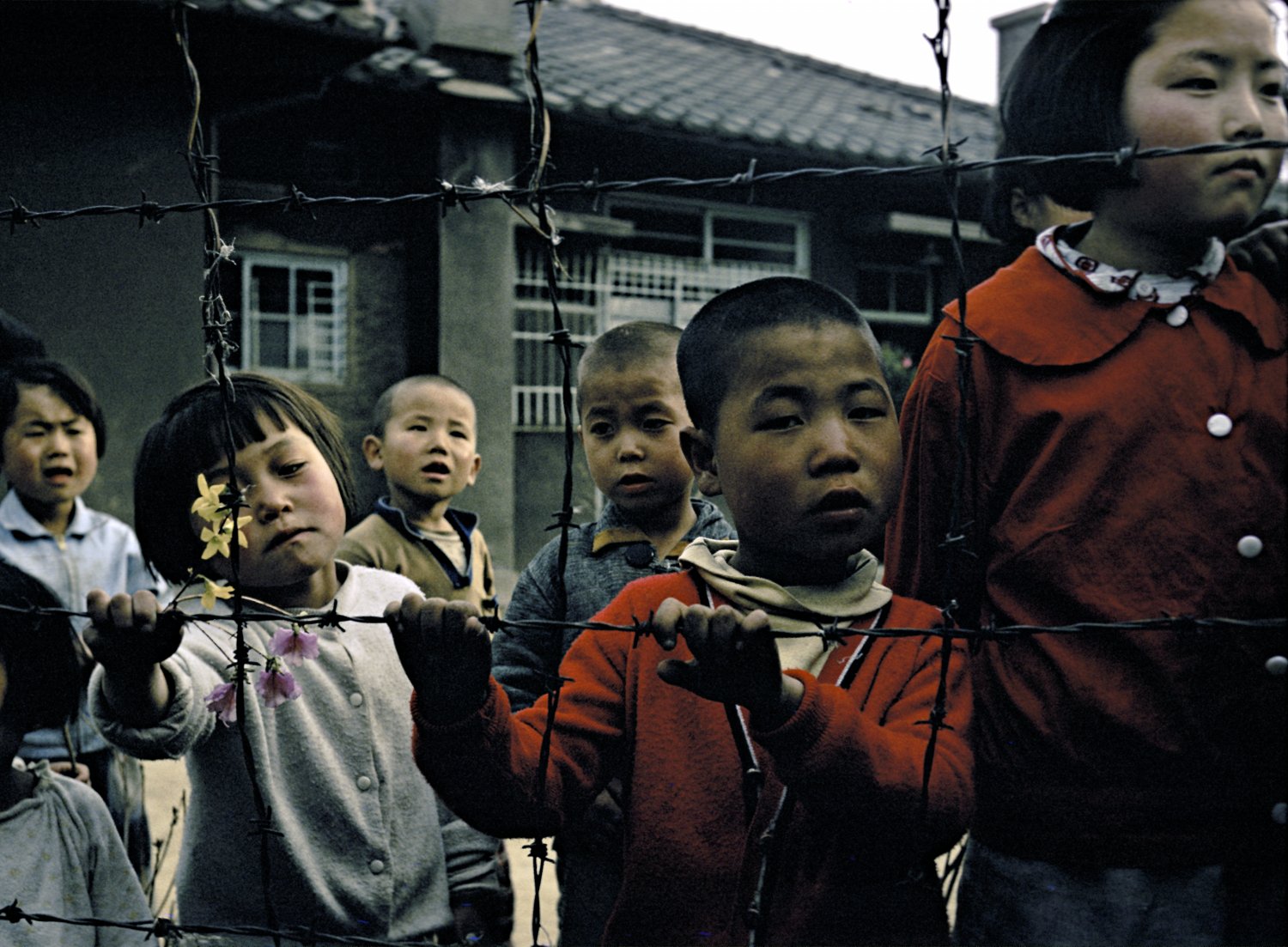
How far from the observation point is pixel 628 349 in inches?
80.4

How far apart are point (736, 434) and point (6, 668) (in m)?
1.19

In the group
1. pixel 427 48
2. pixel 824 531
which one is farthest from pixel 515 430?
pixel 824 531

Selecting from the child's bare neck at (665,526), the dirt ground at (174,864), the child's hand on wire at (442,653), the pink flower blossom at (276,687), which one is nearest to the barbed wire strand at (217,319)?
the pink flower blossom at (276,687)

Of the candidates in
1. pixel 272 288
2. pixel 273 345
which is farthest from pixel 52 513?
pixel 272 288

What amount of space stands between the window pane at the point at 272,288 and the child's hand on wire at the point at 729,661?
728 centimetres

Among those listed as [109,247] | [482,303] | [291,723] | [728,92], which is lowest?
[291,723]

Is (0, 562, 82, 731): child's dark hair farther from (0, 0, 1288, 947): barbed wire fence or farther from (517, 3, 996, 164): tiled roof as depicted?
(517, 3, 996, 164): tiled roof

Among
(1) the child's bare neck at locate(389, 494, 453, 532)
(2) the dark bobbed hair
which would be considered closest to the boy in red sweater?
(1) the child's bare neck at locate(389, 494, 453, 532)

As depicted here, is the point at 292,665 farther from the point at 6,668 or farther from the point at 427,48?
the point at 427,48

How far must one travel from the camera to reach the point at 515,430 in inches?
340

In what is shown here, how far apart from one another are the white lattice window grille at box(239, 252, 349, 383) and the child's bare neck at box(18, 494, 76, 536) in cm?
459

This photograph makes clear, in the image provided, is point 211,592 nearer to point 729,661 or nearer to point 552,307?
point 552,307

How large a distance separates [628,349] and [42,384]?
1.82m

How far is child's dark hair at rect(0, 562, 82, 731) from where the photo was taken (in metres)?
1.80
